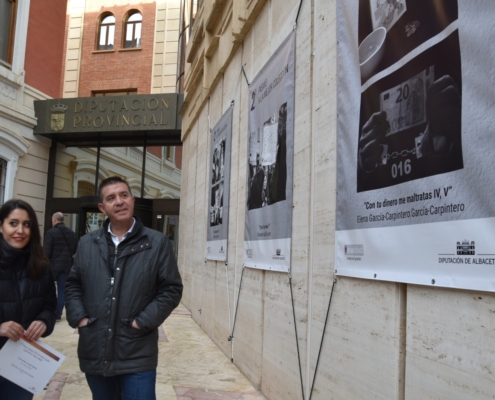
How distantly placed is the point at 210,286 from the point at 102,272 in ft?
18.6

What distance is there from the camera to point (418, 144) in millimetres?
2561

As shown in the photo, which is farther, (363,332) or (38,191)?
(38,191)

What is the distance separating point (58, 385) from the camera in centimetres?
511

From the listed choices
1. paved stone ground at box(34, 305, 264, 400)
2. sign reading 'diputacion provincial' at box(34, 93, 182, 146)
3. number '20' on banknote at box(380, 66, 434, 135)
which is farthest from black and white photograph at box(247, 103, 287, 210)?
sign reading 'diputacion provincial' at box(34, 93, 182, 146)

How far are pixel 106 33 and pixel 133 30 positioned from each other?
3.84 ft

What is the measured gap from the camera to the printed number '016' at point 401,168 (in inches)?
104

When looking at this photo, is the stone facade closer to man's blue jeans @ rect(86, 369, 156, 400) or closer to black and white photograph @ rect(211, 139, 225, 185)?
black and white photograph @ rect(211, 139, 225, 185)

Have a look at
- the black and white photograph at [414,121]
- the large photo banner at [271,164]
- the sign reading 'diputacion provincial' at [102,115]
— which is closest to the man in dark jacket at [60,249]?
the large photo banner at [271,164]

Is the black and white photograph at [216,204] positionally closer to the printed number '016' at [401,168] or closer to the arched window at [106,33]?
the printed number '016' at [401,168]

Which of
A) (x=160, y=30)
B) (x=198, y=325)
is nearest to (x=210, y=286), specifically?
(x=198, y=325)

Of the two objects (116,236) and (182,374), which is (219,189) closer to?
(182,374)

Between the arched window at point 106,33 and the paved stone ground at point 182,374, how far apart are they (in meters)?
17.3

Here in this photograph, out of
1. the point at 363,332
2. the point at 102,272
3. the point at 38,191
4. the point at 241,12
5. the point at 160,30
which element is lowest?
the point at 363,332

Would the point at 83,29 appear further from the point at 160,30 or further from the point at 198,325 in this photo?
the point at 198,325
